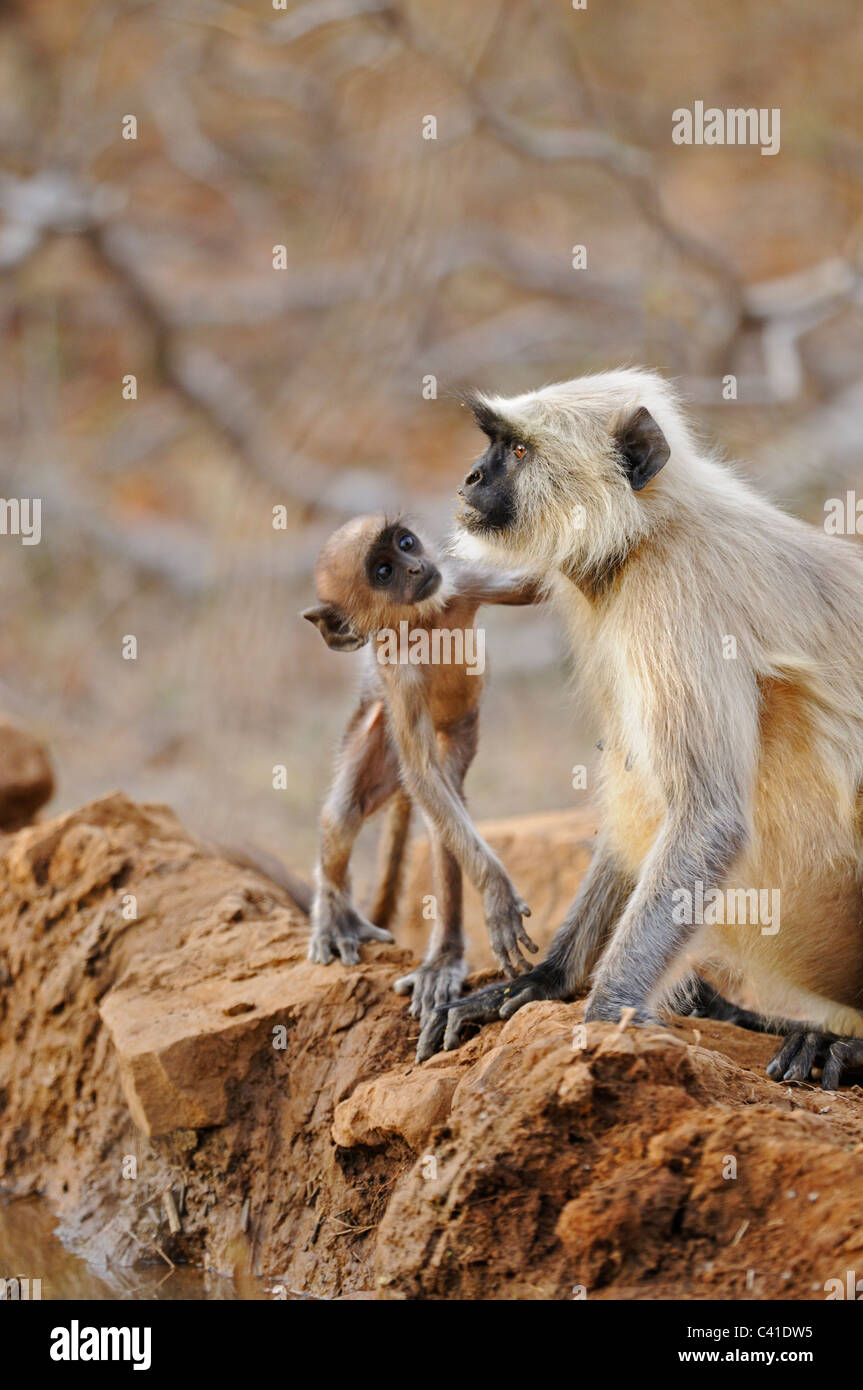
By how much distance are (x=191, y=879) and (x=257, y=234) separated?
1140 cm

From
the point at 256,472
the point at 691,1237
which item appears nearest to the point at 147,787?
the point at 256,472

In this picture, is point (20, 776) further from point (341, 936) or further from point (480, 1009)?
point (480, 1009)

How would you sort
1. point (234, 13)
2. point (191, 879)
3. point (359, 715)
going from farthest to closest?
point (234, 13) → point (191, 879) → point (359, 715)

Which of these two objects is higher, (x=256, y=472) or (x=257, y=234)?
(x=257, y=234)

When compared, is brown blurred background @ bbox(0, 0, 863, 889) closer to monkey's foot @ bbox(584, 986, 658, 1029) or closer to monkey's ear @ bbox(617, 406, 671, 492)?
monkey's ear @ bbox(617, 406, 671, 492)

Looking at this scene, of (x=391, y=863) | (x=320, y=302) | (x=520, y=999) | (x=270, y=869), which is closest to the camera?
(x=520, y=999)

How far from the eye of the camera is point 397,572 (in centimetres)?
386

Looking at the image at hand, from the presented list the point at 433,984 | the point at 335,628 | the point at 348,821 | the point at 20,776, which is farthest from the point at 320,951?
the point at 20,776

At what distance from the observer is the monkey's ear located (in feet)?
10.6

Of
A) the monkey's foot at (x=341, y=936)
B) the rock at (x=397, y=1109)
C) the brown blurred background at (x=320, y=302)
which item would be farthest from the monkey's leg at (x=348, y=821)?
the brown blurred background at (x=320, y=302)

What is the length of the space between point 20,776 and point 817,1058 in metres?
3.28

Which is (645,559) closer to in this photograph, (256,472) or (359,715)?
(359,715)

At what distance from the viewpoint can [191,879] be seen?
15.3 ft

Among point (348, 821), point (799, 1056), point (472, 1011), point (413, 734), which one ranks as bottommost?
point (799, 1056)
